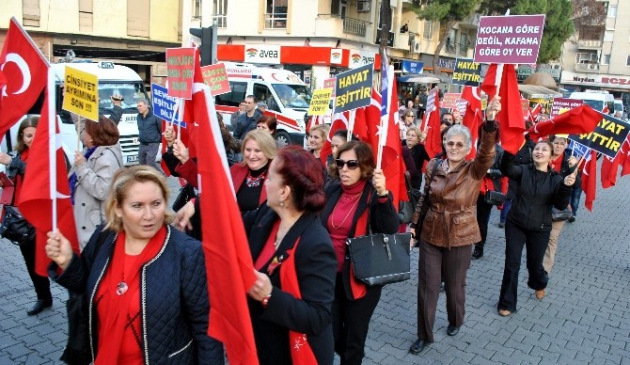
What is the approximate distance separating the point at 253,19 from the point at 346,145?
92.8 feet

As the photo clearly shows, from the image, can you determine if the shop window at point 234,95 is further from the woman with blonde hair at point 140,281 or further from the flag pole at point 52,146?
the woman with blonde hair at point 140,281

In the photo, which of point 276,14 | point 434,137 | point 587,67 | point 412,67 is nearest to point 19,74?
point 434,137

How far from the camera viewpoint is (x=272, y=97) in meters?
17.5

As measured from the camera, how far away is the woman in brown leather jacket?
4727 millimetres

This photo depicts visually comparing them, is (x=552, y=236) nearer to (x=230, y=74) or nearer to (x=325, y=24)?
(x=230, y=74)

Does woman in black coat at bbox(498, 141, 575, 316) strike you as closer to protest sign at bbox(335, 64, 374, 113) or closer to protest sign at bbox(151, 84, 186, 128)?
protest sign at bbox(335, 64, 374, 113)

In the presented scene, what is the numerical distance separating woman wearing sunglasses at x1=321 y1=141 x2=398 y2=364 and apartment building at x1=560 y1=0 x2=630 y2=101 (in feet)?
214

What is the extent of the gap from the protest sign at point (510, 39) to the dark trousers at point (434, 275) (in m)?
1.88

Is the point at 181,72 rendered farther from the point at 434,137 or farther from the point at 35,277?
the point at 434,137

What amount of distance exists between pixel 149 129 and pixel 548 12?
33.3 metres

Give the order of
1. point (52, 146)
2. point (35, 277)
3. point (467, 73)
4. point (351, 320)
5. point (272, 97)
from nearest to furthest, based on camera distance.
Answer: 1. point (52, 146)
2. point (351, 320)
3. point (35, 277)
4. point (467, 73)
5. point (272, 97)

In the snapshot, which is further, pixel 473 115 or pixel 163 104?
pixel 473 115

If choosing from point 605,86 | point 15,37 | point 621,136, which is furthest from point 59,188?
point 605,86

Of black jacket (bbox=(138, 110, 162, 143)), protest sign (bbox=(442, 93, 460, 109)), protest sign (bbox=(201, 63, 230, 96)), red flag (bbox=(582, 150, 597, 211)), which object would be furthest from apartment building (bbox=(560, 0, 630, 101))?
protest sign (bbox=(201, 63, 230, 96))
